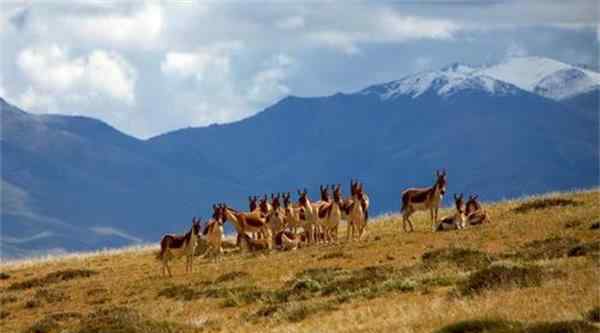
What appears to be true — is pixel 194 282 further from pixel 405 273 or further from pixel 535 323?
pixel 535 323

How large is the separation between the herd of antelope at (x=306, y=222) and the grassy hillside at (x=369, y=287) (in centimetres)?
83

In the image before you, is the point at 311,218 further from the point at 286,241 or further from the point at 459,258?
the point at 459,258

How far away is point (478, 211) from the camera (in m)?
42.1

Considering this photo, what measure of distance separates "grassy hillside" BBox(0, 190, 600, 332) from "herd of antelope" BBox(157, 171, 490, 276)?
2.72ft

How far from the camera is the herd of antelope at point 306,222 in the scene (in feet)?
132

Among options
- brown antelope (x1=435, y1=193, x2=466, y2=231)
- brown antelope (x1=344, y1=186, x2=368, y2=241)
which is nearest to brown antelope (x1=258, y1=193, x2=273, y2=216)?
brown antelope (x1=344, y1=186, x2=368, y2=241)

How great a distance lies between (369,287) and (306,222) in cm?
1552

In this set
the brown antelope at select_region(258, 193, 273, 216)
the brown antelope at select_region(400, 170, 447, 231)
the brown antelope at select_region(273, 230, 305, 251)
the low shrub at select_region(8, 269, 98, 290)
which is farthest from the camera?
the brown antelope at select_region(258, 193, 273, 216)

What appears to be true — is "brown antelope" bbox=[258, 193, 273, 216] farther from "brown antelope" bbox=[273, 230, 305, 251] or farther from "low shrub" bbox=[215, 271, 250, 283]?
"low shrub" bbox=[215, 271, 250, 283]

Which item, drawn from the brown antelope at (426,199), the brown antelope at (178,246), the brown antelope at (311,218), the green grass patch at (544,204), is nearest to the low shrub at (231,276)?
the brown antelope at (178,246)

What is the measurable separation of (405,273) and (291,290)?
3.08 m

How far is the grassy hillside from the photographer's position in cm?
2359

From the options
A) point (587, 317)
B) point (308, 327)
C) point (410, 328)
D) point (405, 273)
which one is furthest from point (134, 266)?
point (587, 317)

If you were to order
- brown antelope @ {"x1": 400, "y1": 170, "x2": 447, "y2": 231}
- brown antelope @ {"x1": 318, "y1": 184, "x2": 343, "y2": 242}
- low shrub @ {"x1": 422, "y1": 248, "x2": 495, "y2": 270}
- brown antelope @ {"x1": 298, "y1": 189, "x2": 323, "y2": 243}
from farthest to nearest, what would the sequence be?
brown antelope @ {"x1": 298, "y1": 189, "x2": 323, "y2": 243}
brown antelope @ {"x1": 400, "y1": 170, "x2": 447, "y2": 231}
brown antelope @ {"x1": 318, "y1": 184, "x2": 343, "y2": 242}
low shrub @ {"x1": 422, "y1": 248, "x2": 495, "y2": 270}
